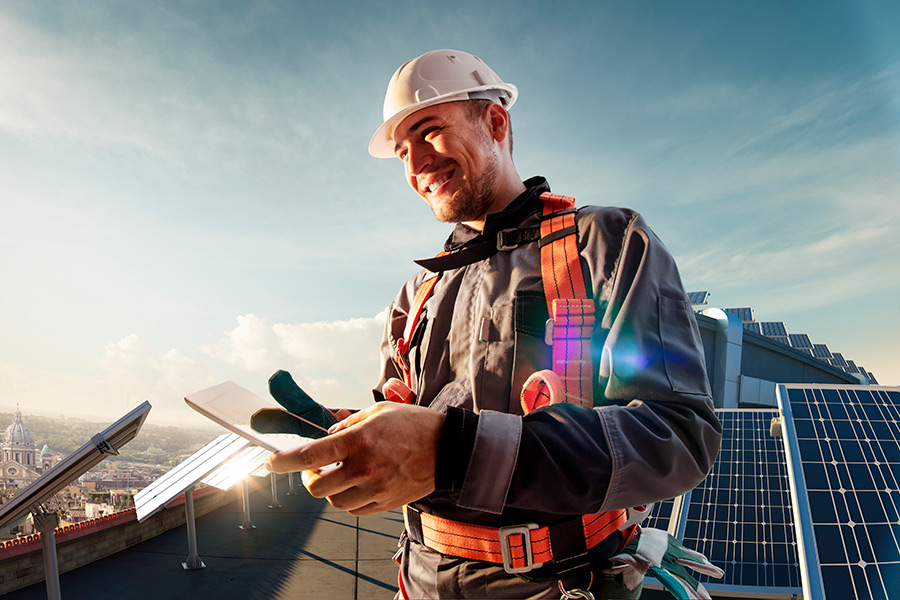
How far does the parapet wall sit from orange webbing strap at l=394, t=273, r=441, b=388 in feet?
25.2

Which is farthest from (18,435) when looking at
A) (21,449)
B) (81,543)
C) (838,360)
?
(838,360)

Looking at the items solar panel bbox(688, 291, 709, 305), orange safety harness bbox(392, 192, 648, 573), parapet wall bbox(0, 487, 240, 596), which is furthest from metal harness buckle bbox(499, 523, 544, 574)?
solar panel bbox(688, 291, 709, 305)

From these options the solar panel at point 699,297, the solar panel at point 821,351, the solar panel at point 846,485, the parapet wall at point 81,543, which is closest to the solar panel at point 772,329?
the solar panel at point 821,351

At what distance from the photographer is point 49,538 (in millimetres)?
5434

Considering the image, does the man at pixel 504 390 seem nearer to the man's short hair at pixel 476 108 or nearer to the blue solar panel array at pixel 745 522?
the man's short hair at pixel 476 108

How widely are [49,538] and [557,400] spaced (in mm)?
6268

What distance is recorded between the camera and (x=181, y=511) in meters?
13.4

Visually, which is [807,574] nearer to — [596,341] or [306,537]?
[596,341]

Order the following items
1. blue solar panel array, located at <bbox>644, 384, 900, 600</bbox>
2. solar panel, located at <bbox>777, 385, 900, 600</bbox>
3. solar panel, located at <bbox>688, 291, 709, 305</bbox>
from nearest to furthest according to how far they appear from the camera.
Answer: solar panel, located at <bbox>777, 385, 900, 600</bbox>
blue solar panel array, located at <bbox>644, 384, 900, 600</bbox>
solar panel, located at <bbox>688, 291, 709, 305</bbox>

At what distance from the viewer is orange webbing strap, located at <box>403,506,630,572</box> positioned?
153cm

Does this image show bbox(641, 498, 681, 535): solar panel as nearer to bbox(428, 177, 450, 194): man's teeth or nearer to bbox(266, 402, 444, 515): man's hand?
bbox(428, 177, 450, 194): man's teeth

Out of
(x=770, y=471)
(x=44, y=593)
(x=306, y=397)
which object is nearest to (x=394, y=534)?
(x=44, y=593)

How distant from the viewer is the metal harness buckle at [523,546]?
1521mm

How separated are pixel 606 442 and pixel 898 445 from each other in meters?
9.71
